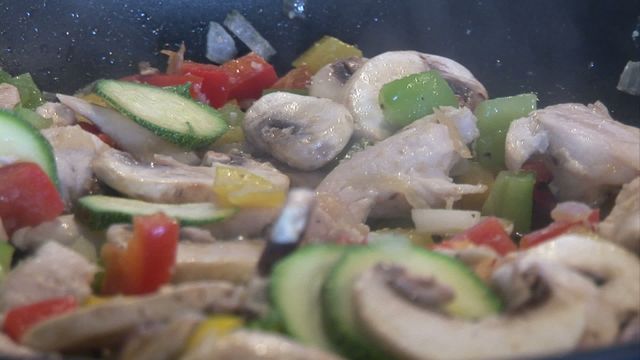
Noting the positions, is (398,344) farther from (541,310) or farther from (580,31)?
(580,31)

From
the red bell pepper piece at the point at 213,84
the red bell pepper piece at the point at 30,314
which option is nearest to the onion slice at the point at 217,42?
the red bell pepper piece at the point at 213,84

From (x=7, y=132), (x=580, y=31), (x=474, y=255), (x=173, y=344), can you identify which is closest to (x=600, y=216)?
(x=474, y=255)

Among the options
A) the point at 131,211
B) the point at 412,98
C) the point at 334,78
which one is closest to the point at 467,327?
the point at 131,211

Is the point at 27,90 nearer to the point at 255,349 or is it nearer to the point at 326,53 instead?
the point at 326,53

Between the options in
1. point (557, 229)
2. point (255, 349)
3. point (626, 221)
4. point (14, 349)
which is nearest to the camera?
point (255, 349)

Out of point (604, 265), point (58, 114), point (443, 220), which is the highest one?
point (604, 265)

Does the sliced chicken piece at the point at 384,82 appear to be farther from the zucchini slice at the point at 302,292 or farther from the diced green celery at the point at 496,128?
the zucchini slice at the point at 302,292
